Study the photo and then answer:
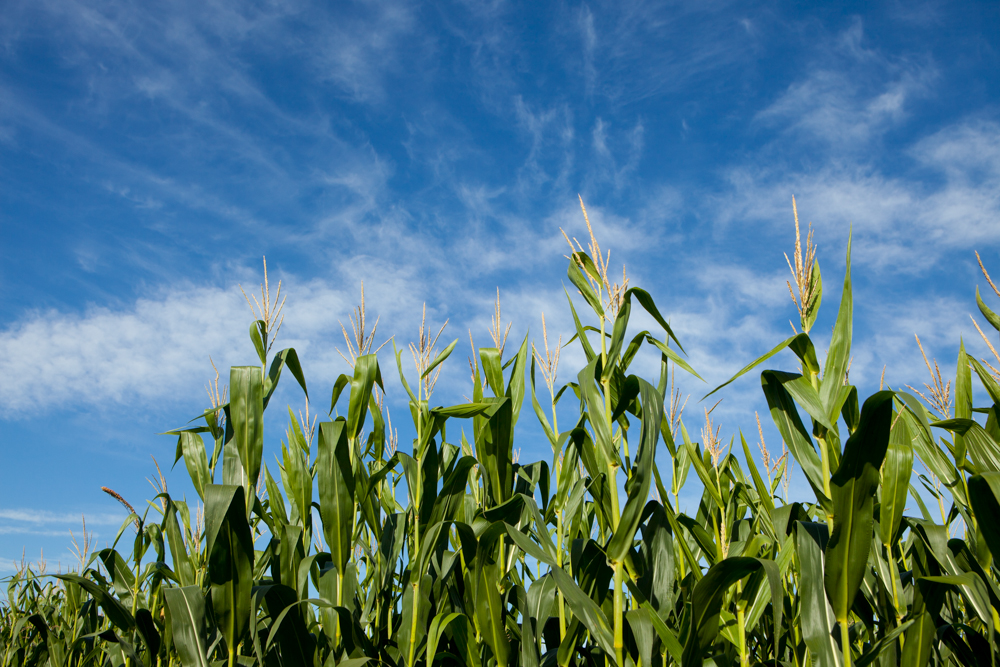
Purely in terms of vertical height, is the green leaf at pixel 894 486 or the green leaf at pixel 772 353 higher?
the green leaf at pixel 772 353

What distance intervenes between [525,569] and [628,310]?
89.3 inches

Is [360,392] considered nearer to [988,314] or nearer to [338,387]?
[338,387]

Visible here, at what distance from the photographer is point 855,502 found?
6.45 ft

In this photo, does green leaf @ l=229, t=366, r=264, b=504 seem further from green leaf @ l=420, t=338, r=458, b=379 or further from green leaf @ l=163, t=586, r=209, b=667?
green leaf @ l=420, t=338, r=458, b=379

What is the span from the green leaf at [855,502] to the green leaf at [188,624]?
8.63 feet

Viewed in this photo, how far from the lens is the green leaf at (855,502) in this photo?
190cm

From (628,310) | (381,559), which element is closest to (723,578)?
(628,310)

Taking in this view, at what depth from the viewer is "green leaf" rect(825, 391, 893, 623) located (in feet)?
6.23

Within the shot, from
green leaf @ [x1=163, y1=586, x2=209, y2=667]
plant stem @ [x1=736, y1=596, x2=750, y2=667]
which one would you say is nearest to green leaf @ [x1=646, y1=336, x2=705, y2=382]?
plant stem @ [x1=736, y1=596, x2=750, y2=667]

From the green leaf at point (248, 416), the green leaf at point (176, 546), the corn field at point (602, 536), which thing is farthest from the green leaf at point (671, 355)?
the green leaf at point (176, 546)

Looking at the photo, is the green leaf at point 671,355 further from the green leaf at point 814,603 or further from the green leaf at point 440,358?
the green leaf at point 440,358

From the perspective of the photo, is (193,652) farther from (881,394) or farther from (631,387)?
(881,394)

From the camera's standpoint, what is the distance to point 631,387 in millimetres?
2629

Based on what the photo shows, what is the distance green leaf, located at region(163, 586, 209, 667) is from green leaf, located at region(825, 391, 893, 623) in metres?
2.63
